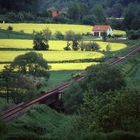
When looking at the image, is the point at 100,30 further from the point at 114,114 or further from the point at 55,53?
the point at 114,114

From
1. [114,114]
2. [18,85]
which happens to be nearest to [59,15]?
[18,85]

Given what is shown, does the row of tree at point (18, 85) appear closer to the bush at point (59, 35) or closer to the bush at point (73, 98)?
the bush at point (73, 98)

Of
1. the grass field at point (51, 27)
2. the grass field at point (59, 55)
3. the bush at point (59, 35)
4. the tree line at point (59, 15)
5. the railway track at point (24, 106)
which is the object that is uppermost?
the tree line at point (59, 15)

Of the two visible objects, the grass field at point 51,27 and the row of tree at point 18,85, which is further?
the grass field at point 51,27

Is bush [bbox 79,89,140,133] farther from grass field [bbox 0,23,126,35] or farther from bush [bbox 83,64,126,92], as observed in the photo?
grass field [bbox 0,23,126,35]

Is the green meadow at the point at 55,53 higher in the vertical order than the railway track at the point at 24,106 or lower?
higher

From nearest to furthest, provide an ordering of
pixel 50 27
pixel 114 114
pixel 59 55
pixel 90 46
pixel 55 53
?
1. pixel 114 114
2. pixel 59 55
3. pixel 55 53
4. pixel 90 46
5. pixel 50 27

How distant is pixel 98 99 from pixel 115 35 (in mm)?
59408

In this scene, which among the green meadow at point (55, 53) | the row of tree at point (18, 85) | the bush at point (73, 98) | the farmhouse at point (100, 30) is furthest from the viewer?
the farmhouse at point (100, 30)

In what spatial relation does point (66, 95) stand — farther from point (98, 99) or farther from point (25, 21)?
point (25, 21)

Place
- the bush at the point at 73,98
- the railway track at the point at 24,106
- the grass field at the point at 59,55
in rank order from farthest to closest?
the grass field at the point at 59,55
the bush at the point at 73,98
the railway track at the point at 24,106

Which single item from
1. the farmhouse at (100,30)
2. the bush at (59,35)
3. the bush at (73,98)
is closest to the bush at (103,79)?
the bush at (73,98)

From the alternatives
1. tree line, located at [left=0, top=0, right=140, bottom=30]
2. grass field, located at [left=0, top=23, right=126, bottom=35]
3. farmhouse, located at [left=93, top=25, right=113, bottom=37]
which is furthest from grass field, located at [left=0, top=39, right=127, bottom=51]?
tree line, located at [left=0, top=0, right=140, bottom=30]

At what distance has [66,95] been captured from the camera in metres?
28.8
